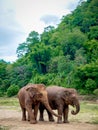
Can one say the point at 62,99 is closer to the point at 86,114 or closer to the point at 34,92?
the point at 34,92

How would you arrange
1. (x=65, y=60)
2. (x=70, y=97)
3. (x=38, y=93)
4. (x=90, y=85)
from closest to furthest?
(x=38, y=93), (x=70, y=97), (x=90, y=85), (x=65, y=60)

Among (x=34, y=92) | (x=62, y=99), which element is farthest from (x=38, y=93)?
(x=62, y=99)

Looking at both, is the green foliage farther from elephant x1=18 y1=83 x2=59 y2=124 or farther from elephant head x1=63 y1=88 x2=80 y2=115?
elephant x1=18 y1=83 x2=59 y2=124

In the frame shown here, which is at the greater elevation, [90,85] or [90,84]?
[90,84]

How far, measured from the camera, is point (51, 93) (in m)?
18.4

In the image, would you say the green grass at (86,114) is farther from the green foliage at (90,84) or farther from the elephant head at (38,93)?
the green foliage at (90,84)

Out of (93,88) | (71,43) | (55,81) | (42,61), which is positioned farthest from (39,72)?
(93,88)

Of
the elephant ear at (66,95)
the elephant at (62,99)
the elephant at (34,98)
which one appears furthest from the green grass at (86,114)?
the elephant at (34,98)

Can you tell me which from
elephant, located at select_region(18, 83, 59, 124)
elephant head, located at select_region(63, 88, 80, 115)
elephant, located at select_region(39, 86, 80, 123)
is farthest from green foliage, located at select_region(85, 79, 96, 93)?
elephant, located at select_region(18, 83, 59, 124)

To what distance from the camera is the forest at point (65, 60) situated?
52.9 meters

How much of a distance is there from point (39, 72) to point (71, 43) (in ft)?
31.0

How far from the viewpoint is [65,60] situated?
69.2 meters

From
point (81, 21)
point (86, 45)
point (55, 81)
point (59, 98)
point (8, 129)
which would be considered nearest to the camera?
point (8, 129)

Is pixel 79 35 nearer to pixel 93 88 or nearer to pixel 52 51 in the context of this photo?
pixel 52 51
